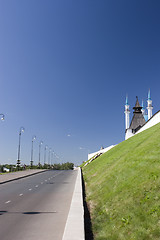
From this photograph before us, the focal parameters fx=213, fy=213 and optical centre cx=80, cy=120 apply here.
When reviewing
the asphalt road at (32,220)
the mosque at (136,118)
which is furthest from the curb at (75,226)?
the mosque at (136,118)

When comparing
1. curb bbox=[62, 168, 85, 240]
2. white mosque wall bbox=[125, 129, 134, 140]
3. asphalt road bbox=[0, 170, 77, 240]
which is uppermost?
white mosque wall bbox=[125, 129, 134, 140]

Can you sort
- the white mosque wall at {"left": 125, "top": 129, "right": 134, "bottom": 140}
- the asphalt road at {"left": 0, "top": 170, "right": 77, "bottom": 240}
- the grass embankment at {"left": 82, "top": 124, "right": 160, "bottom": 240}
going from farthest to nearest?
the white mosque wall at {"left": 125, "top": 129, "right": 134, "bottom": 140}
the asphalt road at {"left": 0, "top": 170, "right": 77, "bottom": 240}
the grass embankment at {"left": 82, "top": 124, "right": 160, "bottom": 240}

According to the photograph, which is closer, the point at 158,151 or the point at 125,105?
the point at 158,151

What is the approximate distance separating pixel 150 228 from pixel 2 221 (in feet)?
18.1

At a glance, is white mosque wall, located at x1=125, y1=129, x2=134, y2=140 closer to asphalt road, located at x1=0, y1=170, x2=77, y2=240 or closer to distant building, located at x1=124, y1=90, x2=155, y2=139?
distant building, located at x1=124, y1=90, x2=155, y2=139

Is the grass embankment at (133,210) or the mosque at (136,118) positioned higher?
the mosque at (136,118)

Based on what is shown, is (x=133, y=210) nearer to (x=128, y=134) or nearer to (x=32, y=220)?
(x=32, y=220)

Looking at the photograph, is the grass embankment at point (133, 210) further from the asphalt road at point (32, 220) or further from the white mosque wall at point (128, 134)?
the white mosque wall at point (128, 134)

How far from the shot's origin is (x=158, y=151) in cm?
1184

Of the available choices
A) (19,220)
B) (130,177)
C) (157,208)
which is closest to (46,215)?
(19,220)

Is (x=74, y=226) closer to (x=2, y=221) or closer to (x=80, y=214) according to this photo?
(x=80, y=214)

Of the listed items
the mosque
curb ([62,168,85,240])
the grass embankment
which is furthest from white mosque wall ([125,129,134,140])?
curb ([62,168,85,240])

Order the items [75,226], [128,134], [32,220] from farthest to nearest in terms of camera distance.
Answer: [128,134]
[32,220]
[75,226]

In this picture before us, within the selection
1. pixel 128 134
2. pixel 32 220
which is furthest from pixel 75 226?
pixel 128 134
